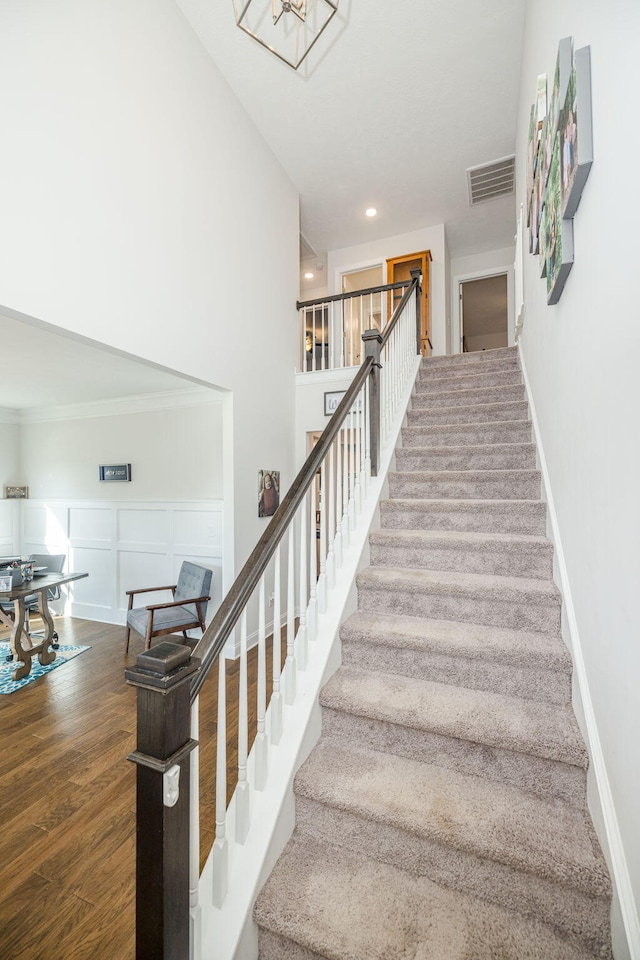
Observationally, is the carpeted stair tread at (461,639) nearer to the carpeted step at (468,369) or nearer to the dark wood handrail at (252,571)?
the dark wood handrail at (252,571)

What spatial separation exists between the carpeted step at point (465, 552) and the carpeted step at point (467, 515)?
0.22 ft

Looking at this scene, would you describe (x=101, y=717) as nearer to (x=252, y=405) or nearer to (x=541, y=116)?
(x=252, y=405)

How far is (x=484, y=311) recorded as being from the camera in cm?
869

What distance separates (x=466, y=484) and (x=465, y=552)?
0.70 metres

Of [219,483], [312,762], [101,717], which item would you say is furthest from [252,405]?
[312,762]

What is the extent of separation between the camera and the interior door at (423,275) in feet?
19.9

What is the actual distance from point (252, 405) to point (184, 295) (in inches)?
47.7

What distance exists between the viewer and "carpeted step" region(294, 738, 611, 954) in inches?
44.8

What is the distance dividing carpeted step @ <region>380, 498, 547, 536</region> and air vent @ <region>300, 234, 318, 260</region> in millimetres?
5219

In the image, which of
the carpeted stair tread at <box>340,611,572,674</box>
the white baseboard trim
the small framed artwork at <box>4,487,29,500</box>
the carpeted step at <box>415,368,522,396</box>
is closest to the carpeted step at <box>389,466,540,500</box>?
the white baseboard trim

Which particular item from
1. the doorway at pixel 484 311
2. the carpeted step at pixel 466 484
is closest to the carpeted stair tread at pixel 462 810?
the carpeted step at pixel 466 484

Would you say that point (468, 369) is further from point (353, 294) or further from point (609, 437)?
point (609, 437)

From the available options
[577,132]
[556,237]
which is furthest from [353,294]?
[577,132]

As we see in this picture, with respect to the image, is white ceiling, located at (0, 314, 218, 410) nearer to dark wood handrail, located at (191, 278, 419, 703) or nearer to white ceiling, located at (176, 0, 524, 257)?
dark wood handrail, located at (191, 278, 419, 703)
